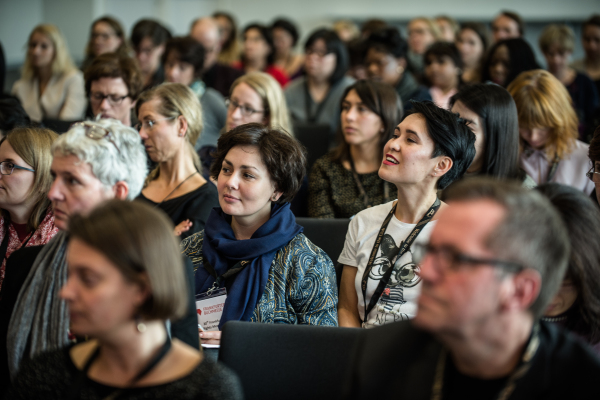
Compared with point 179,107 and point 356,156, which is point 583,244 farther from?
point 179,107

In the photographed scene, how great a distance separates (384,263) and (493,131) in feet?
3.51

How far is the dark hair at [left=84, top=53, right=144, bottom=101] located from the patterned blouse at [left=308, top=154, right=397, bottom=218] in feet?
4.28

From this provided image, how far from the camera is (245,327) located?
1.55 meters

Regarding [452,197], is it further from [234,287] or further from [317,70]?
[317,70]

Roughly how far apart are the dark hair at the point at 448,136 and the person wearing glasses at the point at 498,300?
3.64ft

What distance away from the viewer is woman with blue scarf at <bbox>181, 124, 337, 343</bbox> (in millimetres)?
2027

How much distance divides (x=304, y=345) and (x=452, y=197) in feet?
2.11

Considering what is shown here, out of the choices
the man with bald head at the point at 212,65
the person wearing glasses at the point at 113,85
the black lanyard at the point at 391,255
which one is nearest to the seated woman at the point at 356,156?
the black lanyard at the point at 391,255

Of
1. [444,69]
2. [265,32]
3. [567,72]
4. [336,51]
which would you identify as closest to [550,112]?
[444,69]

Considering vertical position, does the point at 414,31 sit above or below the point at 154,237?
above

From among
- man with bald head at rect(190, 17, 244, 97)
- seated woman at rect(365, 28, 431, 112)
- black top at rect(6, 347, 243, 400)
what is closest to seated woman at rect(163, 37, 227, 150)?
man with bald head at rect(190, 17, 244, 97)

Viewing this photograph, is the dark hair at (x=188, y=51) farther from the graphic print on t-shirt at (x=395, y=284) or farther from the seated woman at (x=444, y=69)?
the graphic print on t-shirt at (x=395, y=284)

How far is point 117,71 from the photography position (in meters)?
3.55

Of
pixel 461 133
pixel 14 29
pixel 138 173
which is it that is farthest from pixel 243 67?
pixel 138 173
